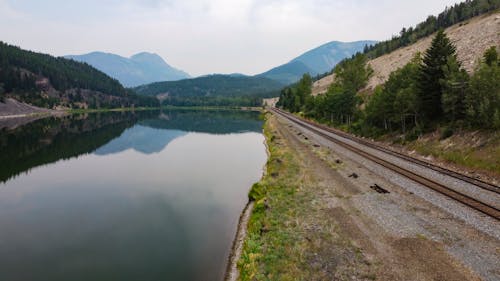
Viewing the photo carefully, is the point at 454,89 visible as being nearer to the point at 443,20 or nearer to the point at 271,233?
the point at 271,233

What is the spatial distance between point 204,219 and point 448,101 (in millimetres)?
32842

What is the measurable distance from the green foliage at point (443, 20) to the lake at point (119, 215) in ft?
461

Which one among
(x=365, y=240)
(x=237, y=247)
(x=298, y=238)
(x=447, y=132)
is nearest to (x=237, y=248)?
(x=237, y=247)

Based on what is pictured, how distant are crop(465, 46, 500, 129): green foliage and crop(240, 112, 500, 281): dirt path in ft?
50.9

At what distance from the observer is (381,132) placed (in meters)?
51.9

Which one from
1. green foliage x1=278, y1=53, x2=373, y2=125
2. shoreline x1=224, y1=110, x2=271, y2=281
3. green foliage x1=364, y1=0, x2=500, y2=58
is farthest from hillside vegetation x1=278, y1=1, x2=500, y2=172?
green foliage x1=364, y1=0, x2=500, y2=58

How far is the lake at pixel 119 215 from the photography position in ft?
56.6

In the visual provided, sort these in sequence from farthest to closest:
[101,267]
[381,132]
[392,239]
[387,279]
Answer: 1. [381,132]
2. [101,267]
3. [392,239]
4. [387,279]

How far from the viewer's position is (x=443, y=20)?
148500 mm

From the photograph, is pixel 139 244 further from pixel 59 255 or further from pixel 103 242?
pixel 59 255

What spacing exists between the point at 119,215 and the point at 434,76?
1654 inches

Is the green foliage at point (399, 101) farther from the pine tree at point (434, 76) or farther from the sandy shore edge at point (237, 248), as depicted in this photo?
the sandy shore edge at point (237, 248)

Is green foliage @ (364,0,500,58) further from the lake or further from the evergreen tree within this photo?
the lake

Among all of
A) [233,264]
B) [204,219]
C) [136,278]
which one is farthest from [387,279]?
[204,219]
